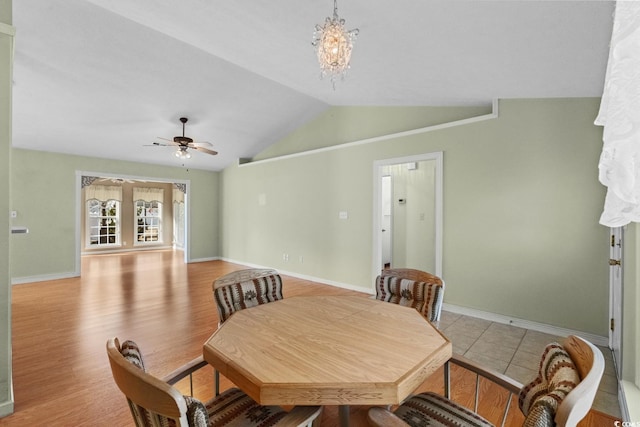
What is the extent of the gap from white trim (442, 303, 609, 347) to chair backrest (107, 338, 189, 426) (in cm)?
348

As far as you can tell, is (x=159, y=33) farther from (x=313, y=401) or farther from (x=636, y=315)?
(x=636, y=315)

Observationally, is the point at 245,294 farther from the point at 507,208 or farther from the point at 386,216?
the point at 386,216

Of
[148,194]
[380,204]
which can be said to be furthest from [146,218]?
[380,204]

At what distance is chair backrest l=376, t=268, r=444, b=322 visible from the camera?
1731mm

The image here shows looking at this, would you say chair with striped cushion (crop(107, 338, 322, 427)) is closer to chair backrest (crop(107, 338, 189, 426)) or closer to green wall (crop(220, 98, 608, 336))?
chair backrest (crop(107, 338, 189, 426))

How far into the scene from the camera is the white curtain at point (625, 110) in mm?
627

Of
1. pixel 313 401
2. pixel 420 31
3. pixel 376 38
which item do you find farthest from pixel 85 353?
pixel 420 31

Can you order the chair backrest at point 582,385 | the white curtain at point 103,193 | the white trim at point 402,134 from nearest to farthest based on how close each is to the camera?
the chair backrest at point 582,385
the white trim at point 402,134
the white curtain at point 103,193

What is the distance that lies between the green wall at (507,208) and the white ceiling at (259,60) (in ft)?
1.25

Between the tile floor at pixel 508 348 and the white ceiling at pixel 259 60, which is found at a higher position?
the white ceiling at pixel 259 60

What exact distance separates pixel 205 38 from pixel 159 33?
502 millimetres

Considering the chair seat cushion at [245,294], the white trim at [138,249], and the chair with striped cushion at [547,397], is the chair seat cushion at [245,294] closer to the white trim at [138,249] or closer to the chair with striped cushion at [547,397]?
the chair with striped cushion at [547,397]

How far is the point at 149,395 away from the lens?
0.70 metres

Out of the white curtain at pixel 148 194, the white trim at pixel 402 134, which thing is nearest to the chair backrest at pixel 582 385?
the white trim at pixel 402 134
